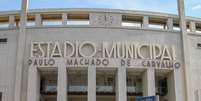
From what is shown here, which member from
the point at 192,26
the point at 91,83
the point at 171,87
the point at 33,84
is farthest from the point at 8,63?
the point at 192,26

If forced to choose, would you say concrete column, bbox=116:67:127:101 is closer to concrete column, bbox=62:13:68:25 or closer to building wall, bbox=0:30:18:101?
concrete column, bbox=62:13:68:25

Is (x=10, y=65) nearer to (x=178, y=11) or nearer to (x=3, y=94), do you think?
(x=3, y=94)

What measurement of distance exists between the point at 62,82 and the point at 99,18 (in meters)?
6.31

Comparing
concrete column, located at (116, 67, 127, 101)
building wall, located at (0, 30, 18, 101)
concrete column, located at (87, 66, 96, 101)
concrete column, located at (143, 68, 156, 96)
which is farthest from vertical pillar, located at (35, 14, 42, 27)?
concrete column, located at (143, 68, 156, 96)

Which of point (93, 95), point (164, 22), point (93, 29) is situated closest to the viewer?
point (93, 95)

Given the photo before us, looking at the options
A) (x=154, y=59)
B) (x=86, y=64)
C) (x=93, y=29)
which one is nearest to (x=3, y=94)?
(x=86, y=64)

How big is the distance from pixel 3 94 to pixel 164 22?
1508 cm

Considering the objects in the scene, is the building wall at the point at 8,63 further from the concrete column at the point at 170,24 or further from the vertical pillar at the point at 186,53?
the vertical pillar at the point at 186,53

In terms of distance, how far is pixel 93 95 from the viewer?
1091 inches

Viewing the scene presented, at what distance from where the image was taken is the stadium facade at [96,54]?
28.2m

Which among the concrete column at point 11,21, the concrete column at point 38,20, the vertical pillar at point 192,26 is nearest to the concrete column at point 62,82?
the concrete column at point 38,20

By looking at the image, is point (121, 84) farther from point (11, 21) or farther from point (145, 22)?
point (11, 21)

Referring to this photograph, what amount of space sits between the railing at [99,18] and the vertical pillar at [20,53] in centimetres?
66

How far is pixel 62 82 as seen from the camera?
27828 millimetres
